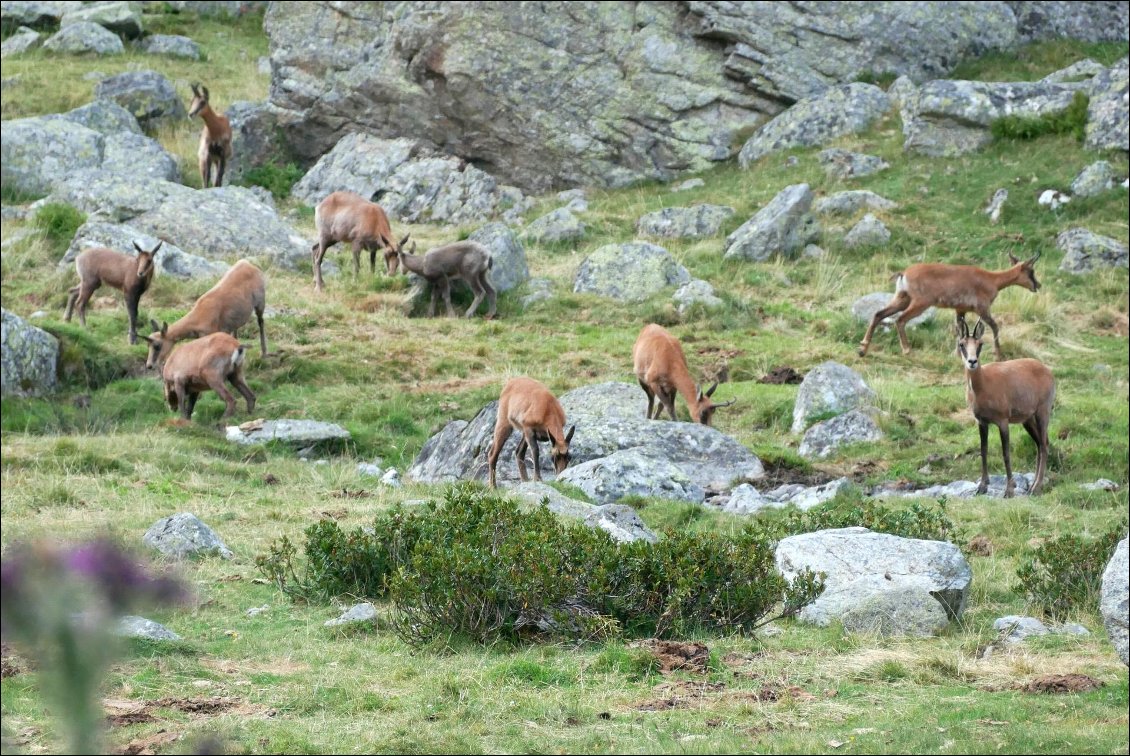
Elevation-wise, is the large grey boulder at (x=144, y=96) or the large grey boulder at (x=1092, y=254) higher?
the large grey boulder at (x=1092, y=254)

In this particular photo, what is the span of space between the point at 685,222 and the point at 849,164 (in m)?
3.83

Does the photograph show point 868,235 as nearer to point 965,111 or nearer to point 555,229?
point 965,111

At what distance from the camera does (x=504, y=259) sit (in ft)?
76.0

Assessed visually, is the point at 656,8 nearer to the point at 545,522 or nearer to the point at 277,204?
the point at 277,204

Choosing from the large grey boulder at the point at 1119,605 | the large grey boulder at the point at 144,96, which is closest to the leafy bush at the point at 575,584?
the large grey boulder at the point at 1119,605

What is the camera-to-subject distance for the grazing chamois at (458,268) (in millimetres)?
22219

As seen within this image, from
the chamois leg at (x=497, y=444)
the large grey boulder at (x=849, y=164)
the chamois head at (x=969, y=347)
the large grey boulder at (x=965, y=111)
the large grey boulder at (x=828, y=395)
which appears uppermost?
the large grey boulder at (x=965, y=111)

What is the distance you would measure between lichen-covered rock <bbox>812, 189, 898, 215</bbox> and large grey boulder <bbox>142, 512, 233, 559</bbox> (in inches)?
654

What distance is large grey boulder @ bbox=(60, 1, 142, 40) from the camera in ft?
129

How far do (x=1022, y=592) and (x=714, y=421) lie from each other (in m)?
7.49

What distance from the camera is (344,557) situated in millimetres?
9984

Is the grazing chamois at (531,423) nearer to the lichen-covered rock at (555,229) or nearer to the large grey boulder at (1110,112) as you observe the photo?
the lichen-covered rock at (555,229)

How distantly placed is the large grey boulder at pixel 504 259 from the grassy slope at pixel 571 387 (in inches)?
14.0

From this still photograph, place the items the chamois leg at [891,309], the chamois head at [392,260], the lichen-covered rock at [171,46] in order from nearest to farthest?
the chamois leg at [891,309] < the chamois head at [392,260] < the lichen-covered rock at [171,46]
